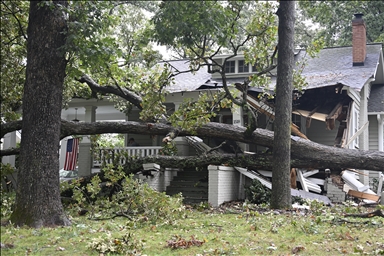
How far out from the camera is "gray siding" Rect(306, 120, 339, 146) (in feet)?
58.6

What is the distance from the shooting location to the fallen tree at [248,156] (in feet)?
43.0

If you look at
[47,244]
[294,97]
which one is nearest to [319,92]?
[294,97]

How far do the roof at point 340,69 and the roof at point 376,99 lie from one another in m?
1.51

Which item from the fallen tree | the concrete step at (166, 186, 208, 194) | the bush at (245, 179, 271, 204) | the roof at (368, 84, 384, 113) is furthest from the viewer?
the roof at (368, 84, 384, 113)

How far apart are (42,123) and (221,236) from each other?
14.8 feet

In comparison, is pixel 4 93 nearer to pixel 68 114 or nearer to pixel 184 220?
pixel 184 220

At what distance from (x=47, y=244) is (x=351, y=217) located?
6.25 metres

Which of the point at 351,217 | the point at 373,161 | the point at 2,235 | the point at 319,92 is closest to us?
the point at 2,235

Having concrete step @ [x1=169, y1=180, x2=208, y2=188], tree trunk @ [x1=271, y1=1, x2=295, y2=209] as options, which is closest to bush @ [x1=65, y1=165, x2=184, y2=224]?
tree trunk @ [x1=271, y1=1, x2=295, y2=209]

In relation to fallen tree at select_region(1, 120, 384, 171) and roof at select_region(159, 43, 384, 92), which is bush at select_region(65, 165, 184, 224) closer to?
fallen tree at select_region(1, 120, 384, 171)

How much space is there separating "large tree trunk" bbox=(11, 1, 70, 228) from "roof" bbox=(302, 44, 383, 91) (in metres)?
9.48

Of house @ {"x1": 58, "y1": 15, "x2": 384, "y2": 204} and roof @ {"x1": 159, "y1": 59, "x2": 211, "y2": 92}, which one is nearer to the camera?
house @ {"x1": 58, "y1": 15, "x2": 384, "y2": 204}

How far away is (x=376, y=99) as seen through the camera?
20.4 m

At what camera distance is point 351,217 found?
9523 mm
